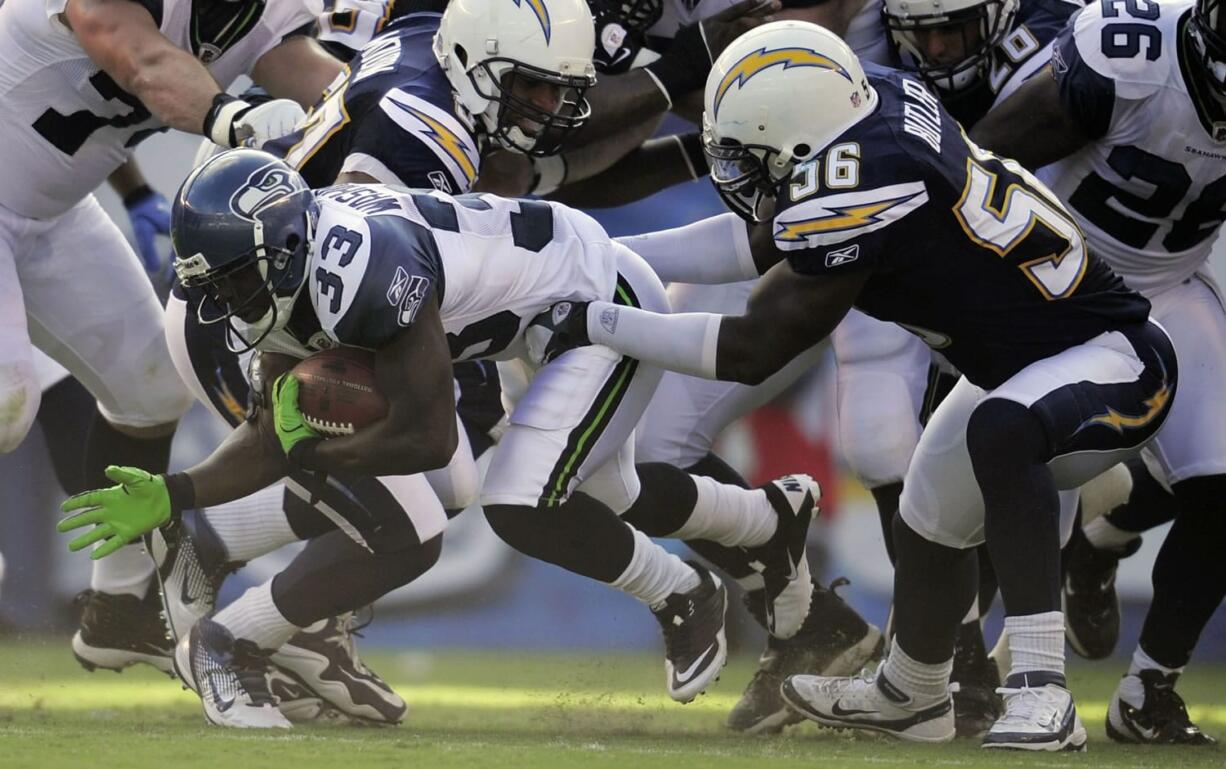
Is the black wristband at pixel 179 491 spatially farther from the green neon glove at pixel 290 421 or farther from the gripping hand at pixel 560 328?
the gripping hand at pixel 560 328

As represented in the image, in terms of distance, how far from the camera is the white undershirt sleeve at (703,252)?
168 inches

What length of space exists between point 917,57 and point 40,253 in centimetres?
226

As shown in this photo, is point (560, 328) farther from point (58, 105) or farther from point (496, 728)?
point (58, 105)

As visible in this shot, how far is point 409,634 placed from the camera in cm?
593

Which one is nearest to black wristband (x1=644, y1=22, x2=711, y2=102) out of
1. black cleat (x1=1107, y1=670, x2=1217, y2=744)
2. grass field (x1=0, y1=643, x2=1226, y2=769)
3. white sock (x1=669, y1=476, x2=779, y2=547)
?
white sock (x1=669, y1=476, x2=779, y2=547)

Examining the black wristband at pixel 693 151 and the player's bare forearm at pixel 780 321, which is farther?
the black wristband at pixel 693 151

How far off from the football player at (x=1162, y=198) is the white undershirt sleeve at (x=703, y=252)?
0.62 m

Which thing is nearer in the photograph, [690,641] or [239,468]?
[239,468]

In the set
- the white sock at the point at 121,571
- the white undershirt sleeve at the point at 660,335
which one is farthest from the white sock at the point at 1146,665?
the white sock at the point at 121,571

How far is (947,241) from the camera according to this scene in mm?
3613

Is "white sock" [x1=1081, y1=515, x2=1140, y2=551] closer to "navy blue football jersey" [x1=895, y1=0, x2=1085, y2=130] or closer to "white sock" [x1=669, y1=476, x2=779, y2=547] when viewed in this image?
"white sock" [x1=669, y1=476, x2=779, y2=547]

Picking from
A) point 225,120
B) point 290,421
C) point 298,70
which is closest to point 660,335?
point 290,421

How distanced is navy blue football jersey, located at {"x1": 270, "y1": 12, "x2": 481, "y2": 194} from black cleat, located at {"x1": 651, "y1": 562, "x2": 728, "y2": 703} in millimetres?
1108

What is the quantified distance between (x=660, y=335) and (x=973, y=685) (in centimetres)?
134
